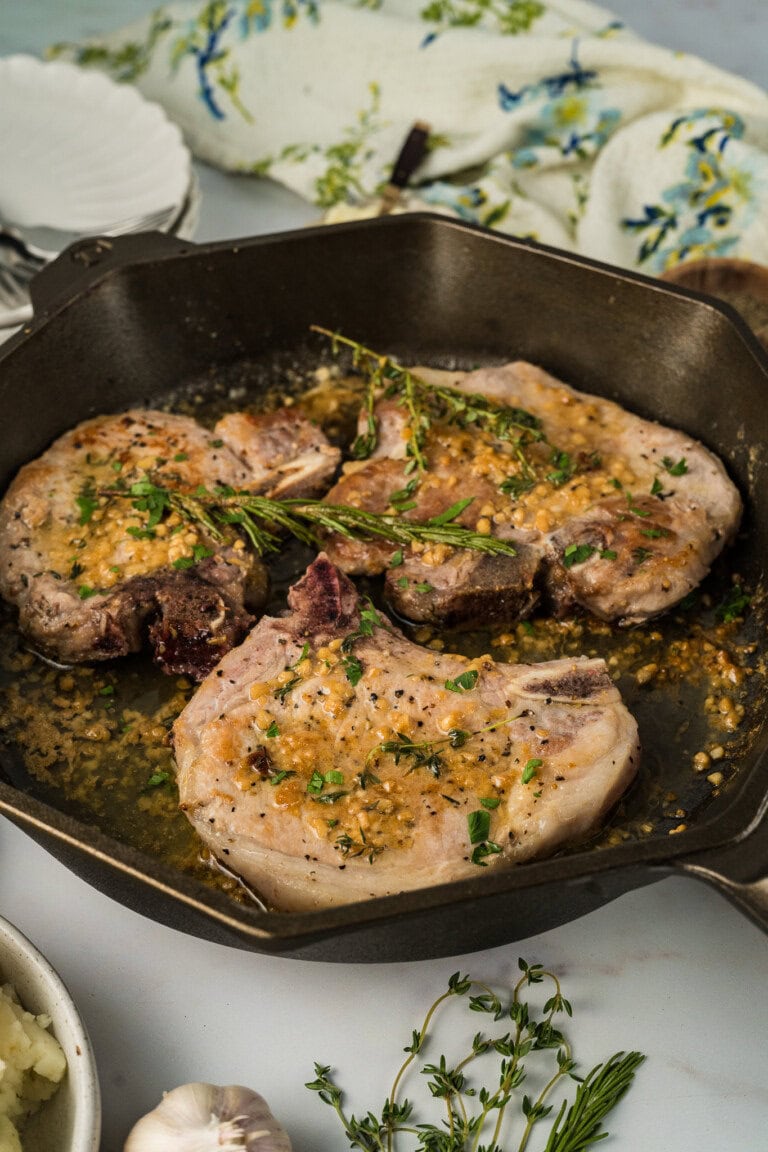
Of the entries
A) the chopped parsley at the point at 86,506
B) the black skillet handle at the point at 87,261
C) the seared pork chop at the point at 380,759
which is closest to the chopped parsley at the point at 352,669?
the seared pork chop at the point at 380,759

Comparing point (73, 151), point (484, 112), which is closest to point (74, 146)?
point (73, 151)

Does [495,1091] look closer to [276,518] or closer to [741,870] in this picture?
[741,870]

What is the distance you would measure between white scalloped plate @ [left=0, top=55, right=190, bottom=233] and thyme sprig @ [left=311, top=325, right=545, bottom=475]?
129cm

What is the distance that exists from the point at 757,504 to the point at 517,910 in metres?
1.48

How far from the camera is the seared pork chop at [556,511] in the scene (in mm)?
3029

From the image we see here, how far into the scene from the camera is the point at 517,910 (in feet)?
7.42

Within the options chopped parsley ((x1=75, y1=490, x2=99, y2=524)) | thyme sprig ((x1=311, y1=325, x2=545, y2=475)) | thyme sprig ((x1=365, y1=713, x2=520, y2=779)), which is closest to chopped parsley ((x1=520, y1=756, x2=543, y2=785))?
thyme sprig ((x1=365, y1=713, x2=520, y2=779))

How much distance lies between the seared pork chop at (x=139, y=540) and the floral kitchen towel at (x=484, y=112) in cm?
133

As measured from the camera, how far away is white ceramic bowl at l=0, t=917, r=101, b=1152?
2175mm

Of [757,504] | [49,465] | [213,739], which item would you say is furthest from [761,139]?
[213,739]

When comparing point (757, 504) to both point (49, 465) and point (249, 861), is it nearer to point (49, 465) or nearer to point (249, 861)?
point (249, 861)

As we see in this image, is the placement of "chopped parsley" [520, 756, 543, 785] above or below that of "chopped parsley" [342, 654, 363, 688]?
above

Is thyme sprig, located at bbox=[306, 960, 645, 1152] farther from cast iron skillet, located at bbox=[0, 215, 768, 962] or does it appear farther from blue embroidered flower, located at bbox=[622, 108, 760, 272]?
blue embroidered flower, located at bbox=[622, 108, 760, 272]

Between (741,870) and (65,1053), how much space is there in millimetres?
1306
